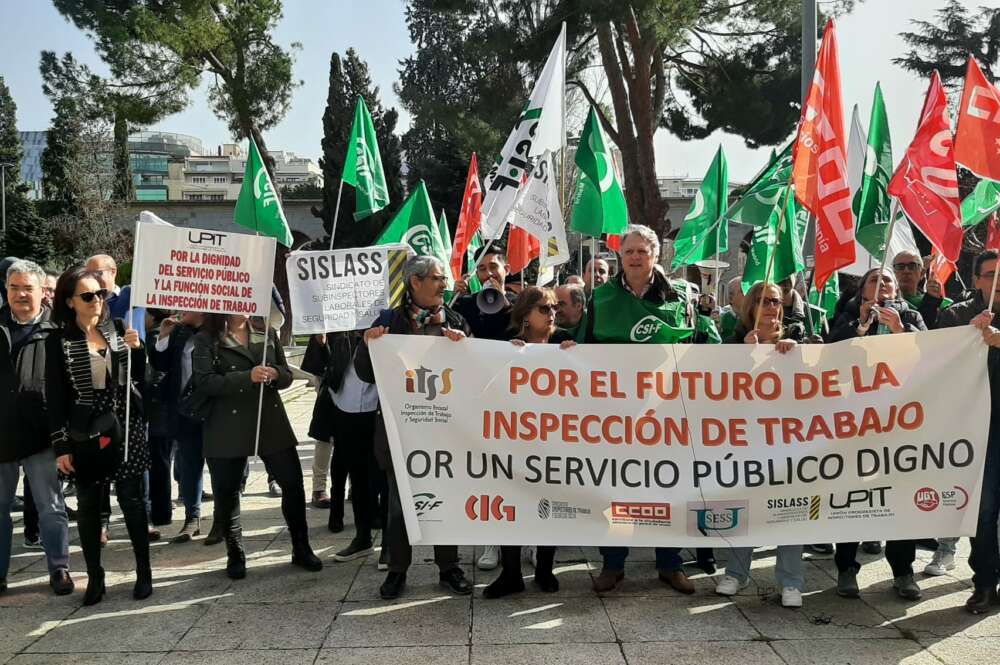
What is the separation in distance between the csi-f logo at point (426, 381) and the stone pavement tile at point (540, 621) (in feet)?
3.80

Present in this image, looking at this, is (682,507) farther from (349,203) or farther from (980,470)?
(349,203)

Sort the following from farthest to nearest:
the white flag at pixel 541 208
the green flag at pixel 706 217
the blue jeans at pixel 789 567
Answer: the green flag at pixel 706 217, the white flag at pixel 541 208, the blue jeans at pixel 789 567

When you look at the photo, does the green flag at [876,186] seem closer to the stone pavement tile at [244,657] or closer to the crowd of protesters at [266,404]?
the crowd of protesters at [266,404]

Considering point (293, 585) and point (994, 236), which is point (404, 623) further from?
point (994, 236)

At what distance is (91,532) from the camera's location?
15.5 ft

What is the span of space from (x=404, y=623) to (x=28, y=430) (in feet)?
7.68

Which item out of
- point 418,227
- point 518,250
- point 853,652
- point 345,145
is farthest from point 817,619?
point 345,145

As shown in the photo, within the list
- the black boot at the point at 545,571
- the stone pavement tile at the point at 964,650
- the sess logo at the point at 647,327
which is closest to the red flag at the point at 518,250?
the sess logo at the point at 647,327

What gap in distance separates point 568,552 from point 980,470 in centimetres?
243

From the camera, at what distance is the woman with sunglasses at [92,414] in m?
4.67

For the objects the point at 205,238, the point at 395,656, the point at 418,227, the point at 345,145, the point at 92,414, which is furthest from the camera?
the point at 345,145

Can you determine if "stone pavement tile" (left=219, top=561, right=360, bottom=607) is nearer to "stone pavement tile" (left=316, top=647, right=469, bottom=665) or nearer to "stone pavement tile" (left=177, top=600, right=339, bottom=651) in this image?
"stone pavement tile" (left=177, top=600, right=339, bottom=651)

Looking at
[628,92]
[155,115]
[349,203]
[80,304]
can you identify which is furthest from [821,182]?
[349,203]

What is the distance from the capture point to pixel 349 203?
1481 inches
